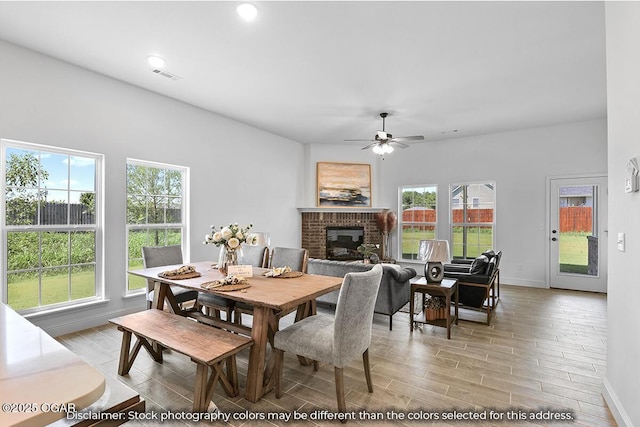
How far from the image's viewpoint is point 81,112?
11.5 ft

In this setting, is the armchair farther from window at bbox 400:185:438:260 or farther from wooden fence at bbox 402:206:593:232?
window at bbox 400:185:438:260

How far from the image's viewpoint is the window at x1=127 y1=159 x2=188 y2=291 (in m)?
4.05

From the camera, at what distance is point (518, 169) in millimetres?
5812

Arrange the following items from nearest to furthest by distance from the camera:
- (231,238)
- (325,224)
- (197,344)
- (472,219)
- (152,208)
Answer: (197,344), (231,238), (152,208), (472,219), (325,224)

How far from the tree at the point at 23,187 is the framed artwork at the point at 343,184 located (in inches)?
182

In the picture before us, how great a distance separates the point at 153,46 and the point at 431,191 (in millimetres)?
5636

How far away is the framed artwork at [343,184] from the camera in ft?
22.6

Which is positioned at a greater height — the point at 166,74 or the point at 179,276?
the point at 166,74

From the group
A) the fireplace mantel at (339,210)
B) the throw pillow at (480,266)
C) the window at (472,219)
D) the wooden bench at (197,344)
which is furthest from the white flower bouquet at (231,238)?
the window at (472,219)

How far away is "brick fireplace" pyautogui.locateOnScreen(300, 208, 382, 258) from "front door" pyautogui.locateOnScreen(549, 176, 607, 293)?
322 cm

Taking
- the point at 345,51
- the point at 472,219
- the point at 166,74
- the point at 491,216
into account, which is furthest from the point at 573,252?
the point at 166,74

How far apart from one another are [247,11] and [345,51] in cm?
104

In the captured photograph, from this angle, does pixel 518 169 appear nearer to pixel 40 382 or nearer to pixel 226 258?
pixel 226 258

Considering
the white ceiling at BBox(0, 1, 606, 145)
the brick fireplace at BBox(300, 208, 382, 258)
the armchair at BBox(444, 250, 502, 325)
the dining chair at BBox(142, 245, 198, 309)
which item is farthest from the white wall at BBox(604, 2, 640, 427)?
the brick fireplace at BBox(300, 208, 382, 258)
